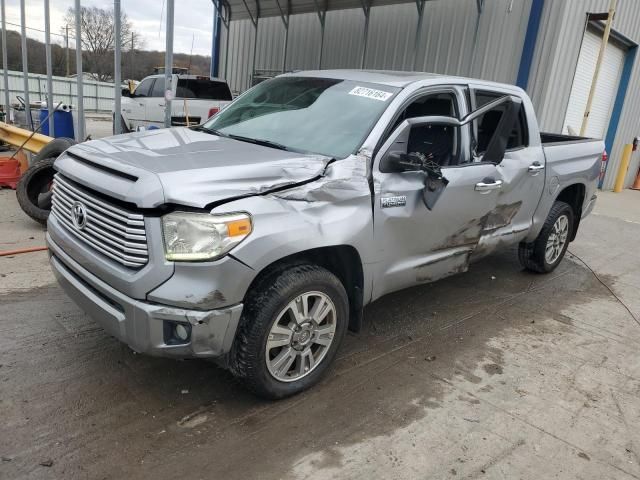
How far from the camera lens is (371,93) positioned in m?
3.74

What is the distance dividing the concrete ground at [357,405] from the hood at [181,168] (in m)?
1.23

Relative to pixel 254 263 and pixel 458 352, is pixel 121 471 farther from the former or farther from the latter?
pixel 458 352

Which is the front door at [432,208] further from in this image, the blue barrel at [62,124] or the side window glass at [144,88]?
the side window glass at [144,88]

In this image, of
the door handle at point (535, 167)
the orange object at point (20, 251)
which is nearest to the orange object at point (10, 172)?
the orange object at point (20, 251)

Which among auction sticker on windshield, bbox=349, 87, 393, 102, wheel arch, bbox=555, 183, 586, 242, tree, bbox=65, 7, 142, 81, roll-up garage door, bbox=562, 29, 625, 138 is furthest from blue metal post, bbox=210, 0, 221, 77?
tree, bbox=65, 7, 142, 81

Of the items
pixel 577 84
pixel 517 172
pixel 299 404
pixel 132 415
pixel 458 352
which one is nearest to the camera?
pixel 132 415

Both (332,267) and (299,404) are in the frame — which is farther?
(332,267)

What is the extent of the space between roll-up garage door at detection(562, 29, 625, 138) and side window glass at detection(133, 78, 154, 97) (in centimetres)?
1006

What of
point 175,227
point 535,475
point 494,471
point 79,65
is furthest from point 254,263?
point 79,65

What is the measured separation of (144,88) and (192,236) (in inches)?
489

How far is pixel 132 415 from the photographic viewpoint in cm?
291

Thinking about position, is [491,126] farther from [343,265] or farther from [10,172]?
[10,172]

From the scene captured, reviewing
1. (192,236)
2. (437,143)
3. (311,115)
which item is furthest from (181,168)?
(437,143)

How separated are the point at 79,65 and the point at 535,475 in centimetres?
945
